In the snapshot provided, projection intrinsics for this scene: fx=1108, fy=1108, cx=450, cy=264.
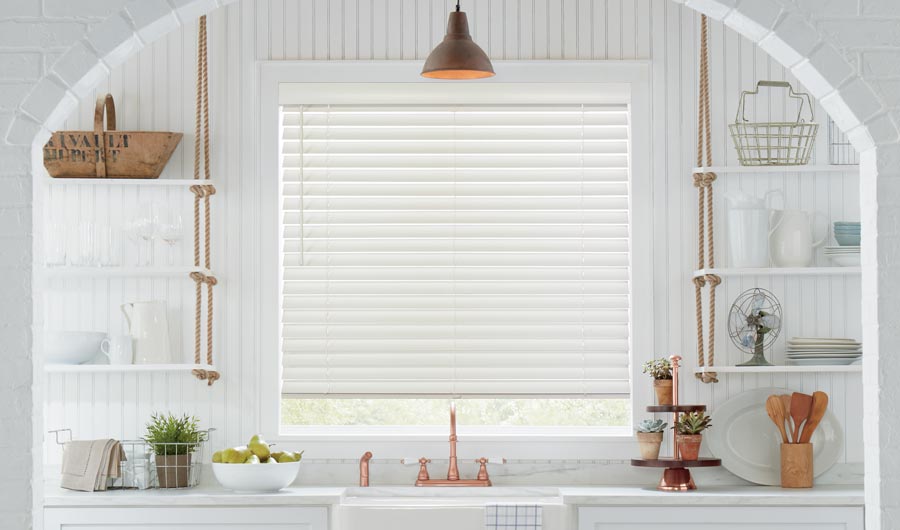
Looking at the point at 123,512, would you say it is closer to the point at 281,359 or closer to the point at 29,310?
the point at 281,359

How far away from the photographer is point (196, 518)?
137 inches

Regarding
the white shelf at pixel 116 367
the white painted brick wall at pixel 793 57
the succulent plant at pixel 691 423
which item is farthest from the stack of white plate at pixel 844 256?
the white shelf at pixel 116 367

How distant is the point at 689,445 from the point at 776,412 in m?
0.33

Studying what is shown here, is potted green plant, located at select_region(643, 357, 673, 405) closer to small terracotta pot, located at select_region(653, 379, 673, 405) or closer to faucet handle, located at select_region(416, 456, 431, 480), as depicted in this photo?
small terracotta pot, located at select_region(653, 379, 673, 405)

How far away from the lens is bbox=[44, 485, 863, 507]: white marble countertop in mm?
3461

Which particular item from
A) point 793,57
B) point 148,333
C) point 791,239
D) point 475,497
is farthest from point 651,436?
point 793,57

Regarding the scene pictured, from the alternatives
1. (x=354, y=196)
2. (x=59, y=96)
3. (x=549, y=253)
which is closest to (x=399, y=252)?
(x=354, y=196)

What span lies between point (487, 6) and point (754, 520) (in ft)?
6.56

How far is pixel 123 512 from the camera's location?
3.47m

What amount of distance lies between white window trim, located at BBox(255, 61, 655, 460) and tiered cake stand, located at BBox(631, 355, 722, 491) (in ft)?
0.72

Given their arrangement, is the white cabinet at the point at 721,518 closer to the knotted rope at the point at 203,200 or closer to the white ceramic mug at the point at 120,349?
the knotted rope at the point at 203,200

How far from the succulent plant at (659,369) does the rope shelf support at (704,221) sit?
13 cm

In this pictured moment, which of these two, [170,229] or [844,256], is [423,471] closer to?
[170,229]

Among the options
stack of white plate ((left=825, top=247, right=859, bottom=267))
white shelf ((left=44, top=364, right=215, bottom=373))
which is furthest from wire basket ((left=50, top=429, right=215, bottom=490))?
stack of white plate ((left=825, top=247, right=859, bottom=267))
